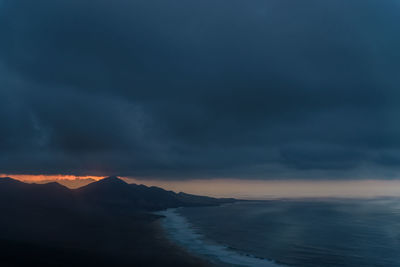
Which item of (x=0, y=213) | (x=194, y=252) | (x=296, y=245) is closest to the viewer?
(x=194, y=252)

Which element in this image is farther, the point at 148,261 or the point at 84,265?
the point at 148,261

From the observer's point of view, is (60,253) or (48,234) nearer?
(60,253)

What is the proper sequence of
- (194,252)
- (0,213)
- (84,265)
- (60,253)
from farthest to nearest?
1. (0,213)
2. (194,252)
3. (60,253)
4. (84,265)

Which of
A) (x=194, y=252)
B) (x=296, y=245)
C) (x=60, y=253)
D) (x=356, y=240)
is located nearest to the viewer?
(x=60, y=253)

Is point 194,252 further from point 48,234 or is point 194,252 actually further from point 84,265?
point 48,234

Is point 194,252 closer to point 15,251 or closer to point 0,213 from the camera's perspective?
point 15,251

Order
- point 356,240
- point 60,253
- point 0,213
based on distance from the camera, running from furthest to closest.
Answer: point 0,213 → point 356,240 → point 60,253

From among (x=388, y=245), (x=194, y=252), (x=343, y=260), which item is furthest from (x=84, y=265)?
(x=388, y=245)

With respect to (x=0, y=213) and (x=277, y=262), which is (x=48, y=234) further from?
(x=277, y=262)

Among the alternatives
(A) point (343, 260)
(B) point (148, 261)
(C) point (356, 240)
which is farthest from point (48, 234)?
(C) point (356, 240)
